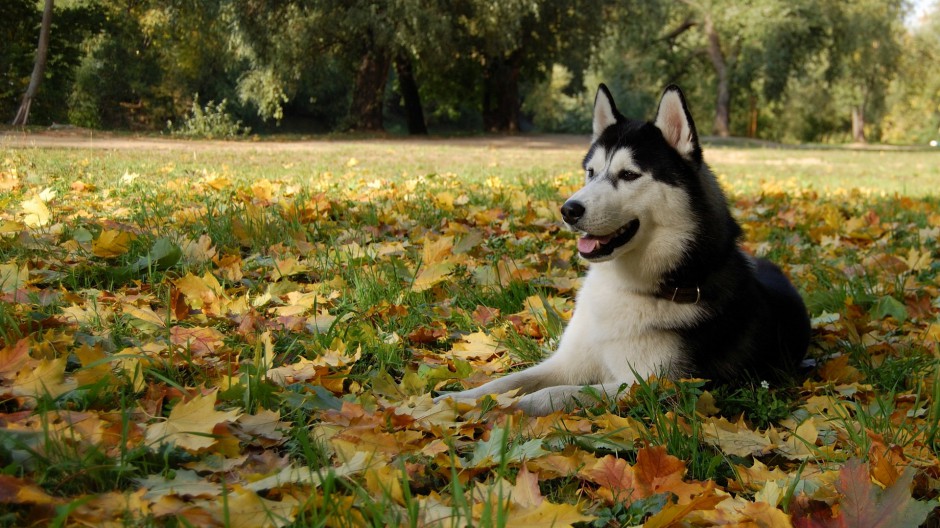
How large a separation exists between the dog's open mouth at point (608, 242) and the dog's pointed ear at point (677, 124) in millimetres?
376

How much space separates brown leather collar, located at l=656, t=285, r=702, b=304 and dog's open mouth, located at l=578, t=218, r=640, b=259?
0.76 ft

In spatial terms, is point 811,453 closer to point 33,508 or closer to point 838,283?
point 33,508

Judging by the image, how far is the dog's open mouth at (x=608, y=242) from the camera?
272 centimetres

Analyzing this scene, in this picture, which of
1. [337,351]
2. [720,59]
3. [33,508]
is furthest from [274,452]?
[720,59]

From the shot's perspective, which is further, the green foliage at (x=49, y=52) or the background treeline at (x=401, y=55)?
the background treeline at (x=401, y=55)

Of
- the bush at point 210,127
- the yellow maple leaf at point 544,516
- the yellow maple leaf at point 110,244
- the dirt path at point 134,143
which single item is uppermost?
the bush at point 210,127

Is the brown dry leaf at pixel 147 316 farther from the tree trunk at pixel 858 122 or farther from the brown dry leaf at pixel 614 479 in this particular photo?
the tree trunk at pixel 858 122

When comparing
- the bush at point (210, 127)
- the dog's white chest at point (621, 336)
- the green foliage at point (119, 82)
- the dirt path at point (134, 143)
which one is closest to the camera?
the dog's white chest at point (621, 336)

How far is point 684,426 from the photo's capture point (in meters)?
2.15

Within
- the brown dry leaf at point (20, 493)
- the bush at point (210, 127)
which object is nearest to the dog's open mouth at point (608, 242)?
the brown dry leaf at point (20, 493)

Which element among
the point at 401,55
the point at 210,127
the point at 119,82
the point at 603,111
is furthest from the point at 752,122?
the point at 603,111

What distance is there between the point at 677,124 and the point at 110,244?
9.04ft

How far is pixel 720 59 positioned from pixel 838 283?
33171 millimetres

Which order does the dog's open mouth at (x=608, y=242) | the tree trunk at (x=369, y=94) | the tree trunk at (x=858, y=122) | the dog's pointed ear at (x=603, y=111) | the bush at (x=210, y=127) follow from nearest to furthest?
the dog's open mouth at (x=608, y=242) → the dog's pointed ear at (x=603, y=111) → the bush at (x=210, y=127) → the tree trunk at (x=369, y=94) → the tree trunk at (x=858, y=122)
